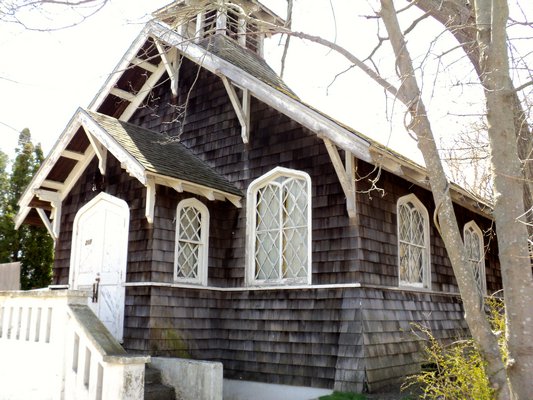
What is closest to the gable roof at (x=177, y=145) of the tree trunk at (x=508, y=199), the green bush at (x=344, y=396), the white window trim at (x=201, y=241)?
the white window trim at (x=201, y=241)

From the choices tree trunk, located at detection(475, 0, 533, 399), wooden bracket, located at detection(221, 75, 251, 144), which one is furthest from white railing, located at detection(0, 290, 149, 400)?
wooden bracket, located at detection(221, 75, 251, 144)

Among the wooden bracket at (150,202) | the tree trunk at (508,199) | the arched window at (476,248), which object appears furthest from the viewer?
the arched window at (476,248)

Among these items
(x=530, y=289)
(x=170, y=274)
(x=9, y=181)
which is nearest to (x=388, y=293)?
(x=170, y=274)

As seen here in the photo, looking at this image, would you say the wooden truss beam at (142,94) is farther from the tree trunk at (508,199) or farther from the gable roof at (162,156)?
the tree trunk at (508,199)

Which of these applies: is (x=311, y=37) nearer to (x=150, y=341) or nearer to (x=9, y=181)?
(x=150, y=341)

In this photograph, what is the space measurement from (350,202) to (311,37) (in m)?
2.80

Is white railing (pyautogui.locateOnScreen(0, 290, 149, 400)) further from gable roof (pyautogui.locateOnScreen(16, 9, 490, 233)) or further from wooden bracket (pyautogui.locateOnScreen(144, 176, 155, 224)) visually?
gable roof (pyautogui.locateOnScreen(16, 9, 490, 233))

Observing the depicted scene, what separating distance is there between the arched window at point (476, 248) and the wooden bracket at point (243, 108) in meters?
5.83

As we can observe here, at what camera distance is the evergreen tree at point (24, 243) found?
21469 millimetres

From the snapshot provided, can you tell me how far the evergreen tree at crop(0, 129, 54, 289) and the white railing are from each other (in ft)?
48.9

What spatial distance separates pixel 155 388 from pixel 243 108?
5268 millimetres

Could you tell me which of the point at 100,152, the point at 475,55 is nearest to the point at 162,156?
the point at 100,152

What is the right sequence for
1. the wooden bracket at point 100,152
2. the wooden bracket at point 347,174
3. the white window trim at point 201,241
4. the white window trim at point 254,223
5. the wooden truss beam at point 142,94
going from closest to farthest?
the wooden bracket at point 347,174 < the white window trim at point 254,223 < the white window trim at point 201,241 < the wooden bracket at point 100,152 < the wooden truss beam at point 142,94

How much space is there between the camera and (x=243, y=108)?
34.4ft
